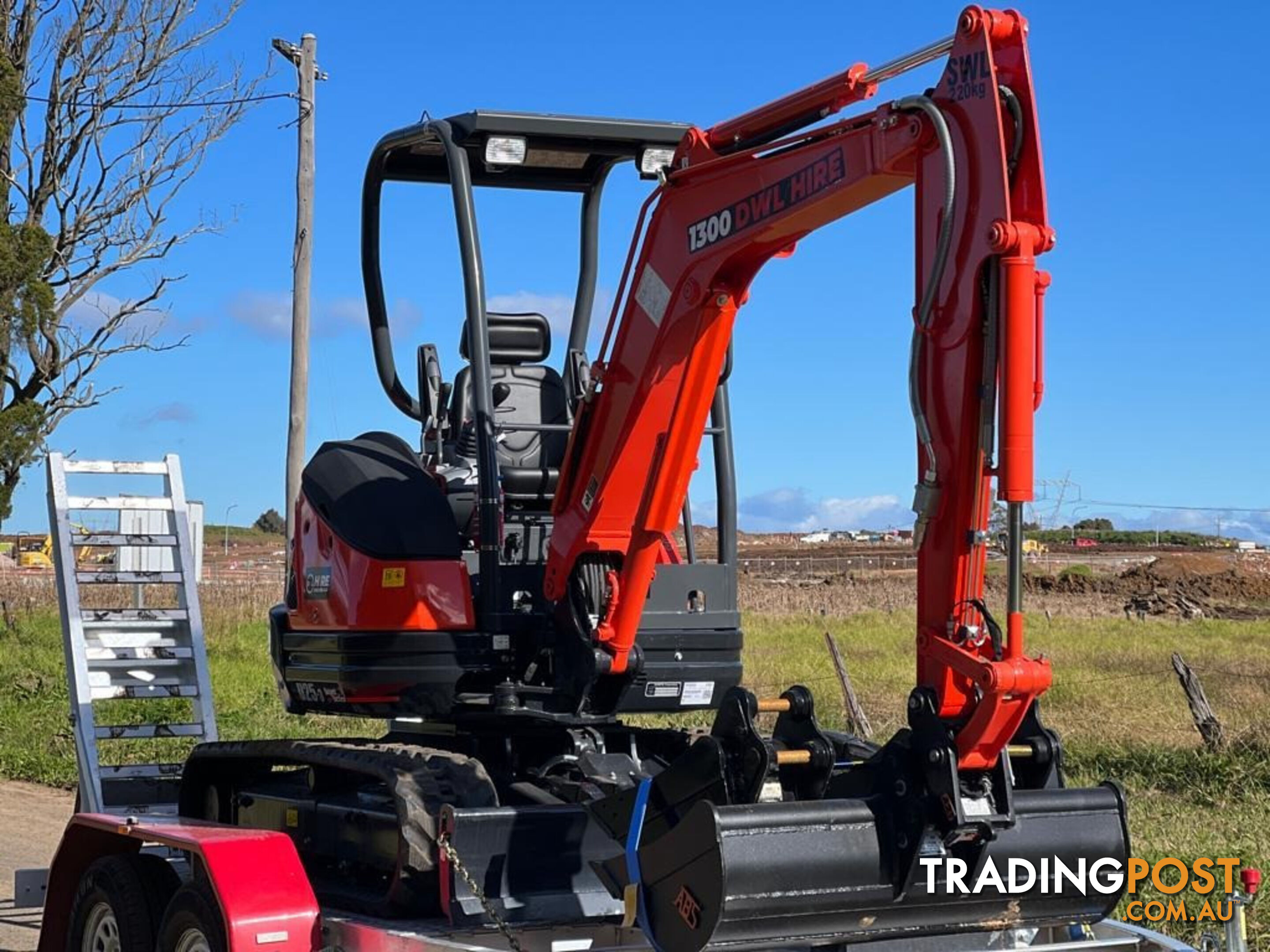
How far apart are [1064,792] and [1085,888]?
14.1 inches

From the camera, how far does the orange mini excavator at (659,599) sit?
17.6 feet

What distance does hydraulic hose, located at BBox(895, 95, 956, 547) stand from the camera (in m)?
5.44

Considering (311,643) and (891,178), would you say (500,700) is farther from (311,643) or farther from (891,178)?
(891,178)

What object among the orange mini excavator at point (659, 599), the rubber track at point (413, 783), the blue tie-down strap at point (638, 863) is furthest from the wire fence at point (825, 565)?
the blue tie-down strap at point (638, 863)

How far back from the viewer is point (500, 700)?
7.11m

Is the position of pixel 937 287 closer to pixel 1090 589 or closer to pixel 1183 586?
pixel 1183 586

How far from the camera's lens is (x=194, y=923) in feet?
21.9

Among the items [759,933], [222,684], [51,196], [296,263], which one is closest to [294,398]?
[296,263]

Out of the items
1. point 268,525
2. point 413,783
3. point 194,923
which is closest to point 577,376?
point 413,783

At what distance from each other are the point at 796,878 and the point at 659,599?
2.26m

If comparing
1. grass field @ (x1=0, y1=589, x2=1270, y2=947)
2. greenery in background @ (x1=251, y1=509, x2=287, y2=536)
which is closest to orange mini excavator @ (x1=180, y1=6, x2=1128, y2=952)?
grass field @ (x1=0, y1=589, x2=1270, y2=947)

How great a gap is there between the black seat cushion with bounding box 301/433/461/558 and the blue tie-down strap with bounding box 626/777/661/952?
6.61ft

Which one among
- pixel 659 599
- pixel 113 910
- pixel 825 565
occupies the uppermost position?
pixel 659 599

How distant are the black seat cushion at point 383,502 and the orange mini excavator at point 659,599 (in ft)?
0.06
